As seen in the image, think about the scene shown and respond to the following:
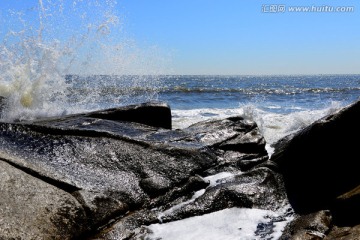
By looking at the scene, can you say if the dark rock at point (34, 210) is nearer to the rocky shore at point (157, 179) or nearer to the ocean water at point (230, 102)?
the rocky shore at point (157, 179)

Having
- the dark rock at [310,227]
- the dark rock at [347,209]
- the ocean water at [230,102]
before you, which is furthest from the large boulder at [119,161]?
the ocean water at [230,102]

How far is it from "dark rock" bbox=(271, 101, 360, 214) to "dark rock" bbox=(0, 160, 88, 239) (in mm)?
2385

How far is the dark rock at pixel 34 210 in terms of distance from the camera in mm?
3279

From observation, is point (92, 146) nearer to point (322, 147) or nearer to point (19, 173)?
point (19, 173)

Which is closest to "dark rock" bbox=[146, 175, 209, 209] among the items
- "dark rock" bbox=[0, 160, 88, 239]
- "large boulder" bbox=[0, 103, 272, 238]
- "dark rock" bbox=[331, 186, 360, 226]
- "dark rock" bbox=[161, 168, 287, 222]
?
"large boulder" bbox=[0, 103, 272, 238]

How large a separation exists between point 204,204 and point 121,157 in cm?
122

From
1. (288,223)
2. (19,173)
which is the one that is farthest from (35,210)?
(288,223)

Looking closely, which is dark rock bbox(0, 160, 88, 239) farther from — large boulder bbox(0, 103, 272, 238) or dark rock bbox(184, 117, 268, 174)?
dark rock bbox(184, 117, 268, 174)

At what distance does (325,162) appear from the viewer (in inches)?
195

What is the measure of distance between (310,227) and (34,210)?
95.6 inches

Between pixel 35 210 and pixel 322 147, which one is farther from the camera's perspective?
pixel 322 147

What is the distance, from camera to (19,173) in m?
3.90

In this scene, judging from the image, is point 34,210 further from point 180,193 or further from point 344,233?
point 344,233

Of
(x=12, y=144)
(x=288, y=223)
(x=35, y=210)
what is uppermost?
(x=12, y=144)
